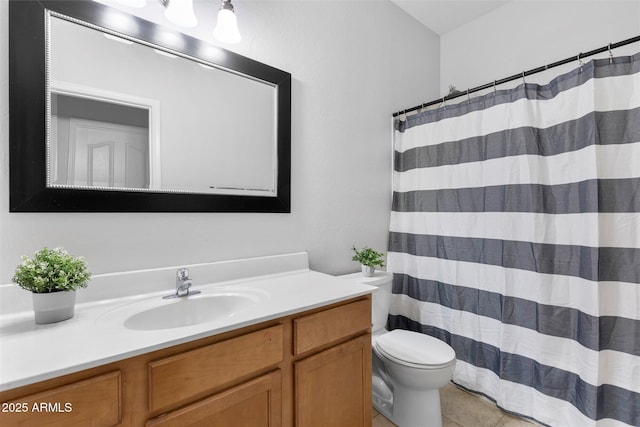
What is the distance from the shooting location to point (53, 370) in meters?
0.62

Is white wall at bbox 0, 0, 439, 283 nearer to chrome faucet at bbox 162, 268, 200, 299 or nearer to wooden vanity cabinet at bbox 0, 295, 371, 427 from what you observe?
chrome faucet at bbox 162, 268, 200, 299

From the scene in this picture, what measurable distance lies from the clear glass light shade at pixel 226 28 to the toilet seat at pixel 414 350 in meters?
1.70

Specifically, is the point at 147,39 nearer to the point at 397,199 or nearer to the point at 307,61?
the point at 307,61

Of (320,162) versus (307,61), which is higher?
(307,61)

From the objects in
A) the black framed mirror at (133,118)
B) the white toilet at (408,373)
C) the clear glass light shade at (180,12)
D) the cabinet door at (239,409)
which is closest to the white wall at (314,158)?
the black framed mirror at (133,118)

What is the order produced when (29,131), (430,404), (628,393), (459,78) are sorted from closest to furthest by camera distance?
1. (29,131)
2. (628,393)
3. (430,404)
4. (459,78)

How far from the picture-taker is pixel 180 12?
1168 millimetres

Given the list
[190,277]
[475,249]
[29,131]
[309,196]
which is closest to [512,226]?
[475,249]

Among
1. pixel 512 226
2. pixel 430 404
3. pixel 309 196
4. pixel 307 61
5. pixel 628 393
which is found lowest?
pixel 430 404

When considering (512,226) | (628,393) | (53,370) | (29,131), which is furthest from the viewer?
(512,226)

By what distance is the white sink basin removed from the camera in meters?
1.00

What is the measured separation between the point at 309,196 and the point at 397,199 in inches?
31.0

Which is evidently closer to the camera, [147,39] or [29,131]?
[29,131]

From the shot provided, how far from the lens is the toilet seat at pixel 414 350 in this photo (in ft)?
4.60
